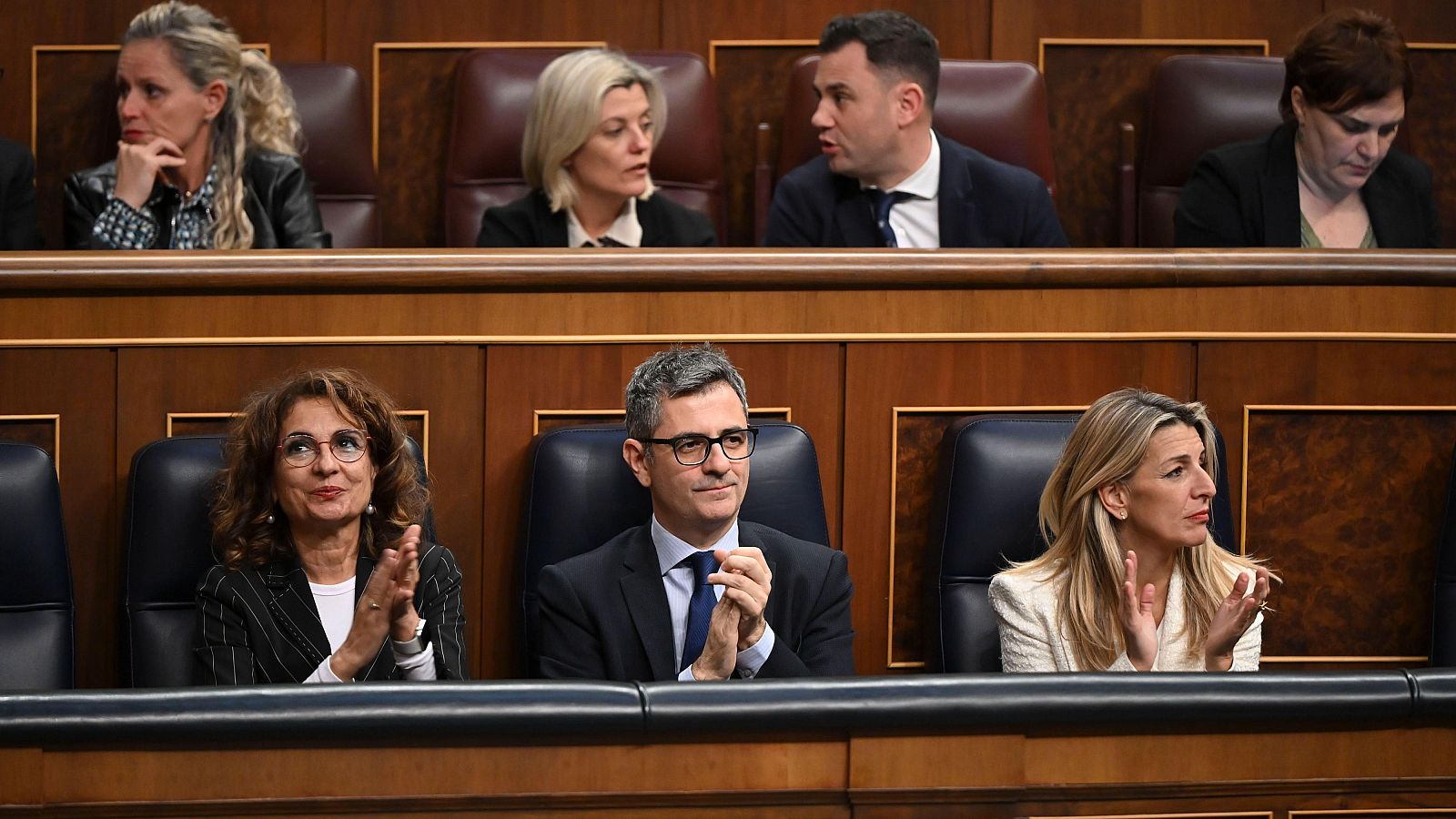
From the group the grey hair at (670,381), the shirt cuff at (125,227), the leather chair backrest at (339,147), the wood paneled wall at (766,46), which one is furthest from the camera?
the wood paneled wall at (766,46)

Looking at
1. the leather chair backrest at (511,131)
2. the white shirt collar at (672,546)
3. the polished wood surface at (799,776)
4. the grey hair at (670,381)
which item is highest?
the leather chair backrest at (511,131)

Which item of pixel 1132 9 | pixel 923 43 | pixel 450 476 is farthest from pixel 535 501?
pixel 1132 9

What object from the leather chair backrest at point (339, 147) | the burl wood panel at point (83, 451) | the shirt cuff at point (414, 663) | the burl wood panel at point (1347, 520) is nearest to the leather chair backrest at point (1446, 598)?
the burl wood panel at point (1347, 520)

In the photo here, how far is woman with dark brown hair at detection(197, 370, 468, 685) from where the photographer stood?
132 cm

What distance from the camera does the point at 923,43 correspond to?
1.99 m

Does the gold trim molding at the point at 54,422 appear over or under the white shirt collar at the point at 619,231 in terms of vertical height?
under

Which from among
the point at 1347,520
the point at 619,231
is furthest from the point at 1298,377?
the point at 619,231

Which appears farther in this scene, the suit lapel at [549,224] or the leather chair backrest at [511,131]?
the leather chair backrest at [511,131]

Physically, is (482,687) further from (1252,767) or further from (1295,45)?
(1295,45)

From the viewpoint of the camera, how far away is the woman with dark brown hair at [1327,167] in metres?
1.84

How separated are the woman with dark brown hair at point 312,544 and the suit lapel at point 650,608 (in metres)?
0.15

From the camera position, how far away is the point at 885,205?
6.43 ft

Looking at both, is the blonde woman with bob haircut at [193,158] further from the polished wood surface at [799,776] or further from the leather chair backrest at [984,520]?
the polished wood surface at [799,776]

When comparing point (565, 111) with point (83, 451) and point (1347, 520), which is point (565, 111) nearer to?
point (83, 451)
